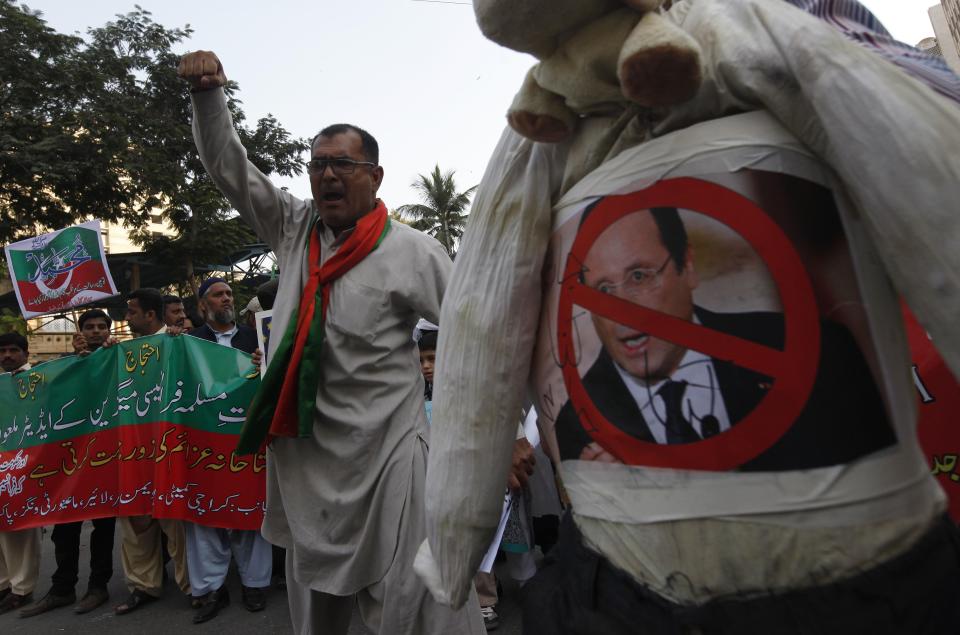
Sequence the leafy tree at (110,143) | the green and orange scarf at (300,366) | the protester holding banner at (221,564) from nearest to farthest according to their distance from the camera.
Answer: the green and orange scarf at (300,366) → the protester holding banner at (221,564) → the leafy tree at (110,143)

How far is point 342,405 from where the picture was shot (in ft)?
7.23

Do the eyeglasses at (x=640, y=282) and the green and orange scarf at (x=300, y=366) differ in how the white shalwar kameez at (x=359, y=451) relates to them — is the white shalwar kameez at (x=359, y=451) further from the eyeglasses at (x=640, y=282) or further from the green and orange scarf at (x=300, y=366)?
the eyeglasses at (x=640, y=282)

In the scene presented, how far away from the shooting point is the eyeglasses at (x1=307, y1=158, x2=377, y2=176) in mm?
2393

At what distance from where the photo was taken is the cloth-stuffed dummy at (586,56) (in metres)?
0.78

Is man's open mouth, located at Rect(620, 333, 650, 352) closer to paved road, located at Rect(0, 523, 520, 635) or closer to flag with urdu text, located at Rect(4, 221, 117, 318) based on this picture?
paved road, located at Rect(0, 523, 520, 635)

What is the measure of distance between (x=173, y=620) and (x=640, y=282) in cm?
405

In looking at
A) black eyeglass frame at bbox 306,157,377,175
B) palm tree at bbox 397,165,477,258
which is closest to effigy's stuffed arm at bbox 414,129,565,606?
black eyeglass frame at bbox 306,157,377,175

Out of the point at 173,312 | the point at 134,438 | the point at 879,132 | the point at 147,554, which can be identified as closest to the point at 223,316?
the point at 173,312

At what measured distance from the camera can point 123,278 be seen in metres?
19.1

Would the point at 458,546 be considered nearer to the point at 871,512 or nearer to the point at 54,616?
the point at 871,512

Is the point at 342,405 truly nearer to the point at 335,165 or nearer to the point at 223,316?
the point at 335,165

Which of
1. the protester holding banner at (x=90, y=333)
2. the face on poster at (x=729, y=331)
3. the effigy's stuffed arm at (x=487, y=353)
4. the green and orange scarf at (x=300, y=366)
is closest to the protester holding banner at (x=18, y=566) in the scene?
the protester holding banner at (x=90, y=333)

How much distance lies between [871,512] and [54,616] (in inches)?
191

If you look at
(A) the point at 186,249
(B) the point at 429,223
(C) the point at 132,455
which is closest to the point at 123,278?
(A) the point at 186,249
